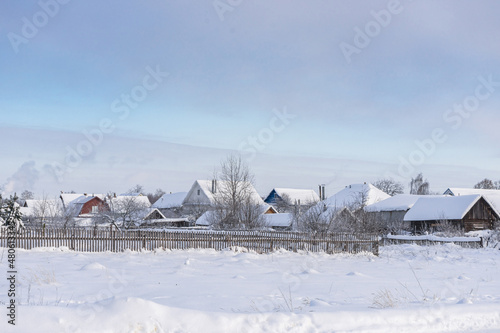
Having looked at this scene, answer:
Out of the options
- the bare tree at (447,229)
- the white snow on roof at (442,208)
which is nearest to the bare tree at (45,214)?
the bare tree at (447,229)

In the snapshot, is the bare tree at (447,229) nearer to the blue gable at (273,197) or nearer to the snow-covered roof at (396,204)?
the snow-covered roof at (396,204)

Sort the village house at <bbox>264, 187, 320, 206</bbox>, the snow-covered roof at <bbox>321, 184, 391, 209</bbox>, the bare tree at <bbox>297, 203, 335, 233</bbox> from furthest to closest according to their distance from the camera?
1. the village house at <bbox>264, 187, 320, 206</bbox>
2. the snow-covered roof at <bbox>321, 184, 391, 209</bbox>
3. the bare tree at <bbox>297, 203, 335, 233</bbox>

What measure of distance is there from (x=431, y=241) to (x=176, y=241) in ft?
55.9

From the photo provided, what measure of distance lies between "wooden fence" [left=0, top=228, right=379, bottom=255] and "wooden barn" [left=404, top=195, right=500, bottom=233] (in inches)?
762

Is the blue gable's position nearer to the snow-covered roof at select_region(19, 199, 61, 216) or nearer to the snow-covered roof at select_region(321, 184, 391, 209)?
the snow-covered roof at select_region(321, 184, 391, 209)

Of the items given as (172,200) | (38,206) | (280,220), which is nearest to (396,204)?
(280,220)

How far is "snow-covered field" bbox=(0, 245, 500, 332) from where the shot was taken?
20.6ft

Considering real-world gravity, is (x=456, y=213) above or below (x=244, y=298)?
above

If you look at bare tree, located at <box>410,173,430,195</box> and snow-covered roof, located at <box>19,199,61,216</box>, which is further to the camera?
bare tree, located at <box>410,173,430,195</box>

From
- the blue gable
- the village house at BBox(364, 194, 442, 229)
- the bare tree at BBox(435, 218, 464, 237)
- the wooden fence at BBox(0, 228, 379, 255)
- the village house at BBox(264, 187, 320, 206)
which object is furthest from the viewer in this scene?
the blue gable

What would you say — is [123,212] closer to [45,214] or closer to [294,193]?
[45,214]

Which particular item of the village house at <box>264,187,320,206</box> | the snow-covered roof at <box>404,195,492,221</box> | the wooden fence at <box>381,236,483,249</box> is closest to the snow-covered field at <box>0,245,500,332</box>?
the wooden fence at <box>381,236,483,249</box>

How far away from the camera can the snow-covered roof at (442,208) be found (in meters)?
40.9

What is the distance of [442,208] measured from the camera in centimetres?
4259
